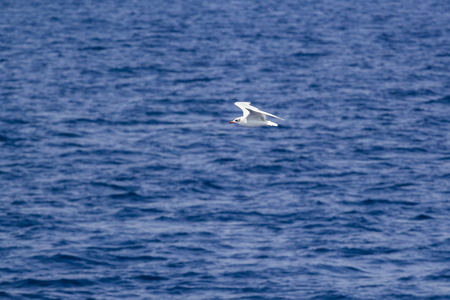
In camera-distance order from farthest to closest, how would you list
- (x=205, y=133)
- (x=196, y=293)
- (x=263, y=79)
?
(x=263, y=79) < (x=205, y=133) < (x=196, y=293)

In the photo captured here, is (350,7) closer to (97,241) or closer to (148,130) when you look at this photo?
(148,130)

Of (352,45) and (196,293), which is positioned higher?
(352,45)

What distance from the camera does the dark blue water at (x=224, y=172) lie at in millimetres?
56594

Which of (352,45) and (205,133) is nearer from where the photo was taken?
(205,133)

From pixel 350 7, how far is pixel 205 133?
297ft

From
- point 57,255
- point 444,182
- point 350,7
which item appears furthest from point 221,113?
point 350,7

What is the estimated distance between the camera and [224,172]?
71.2 meters

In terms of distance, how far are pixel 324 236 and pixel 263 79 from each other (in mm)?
48095

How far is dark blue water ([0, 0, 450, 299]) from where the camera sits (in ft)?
186

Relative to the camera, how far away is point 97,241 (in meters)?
60.8

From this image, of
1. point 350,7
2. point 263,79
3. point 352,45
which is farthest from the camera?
point 350,7

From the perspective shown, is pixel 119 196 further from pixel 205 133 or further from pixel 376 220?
pixel 376 220

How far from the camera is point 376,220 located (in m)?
63.2

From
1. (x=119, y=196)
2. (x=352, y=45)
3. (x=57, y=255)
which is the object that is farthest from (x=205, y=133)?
(x=352, y=45)
